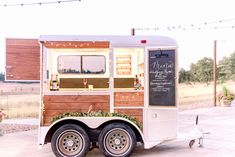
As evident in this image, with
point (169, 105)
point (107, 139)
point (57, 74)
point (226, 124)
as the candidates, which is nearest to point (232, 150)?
point (169, 105)

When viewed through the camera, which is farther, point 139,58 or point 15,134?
point 15,134

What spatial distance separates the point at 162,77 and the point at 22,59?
2.97 m

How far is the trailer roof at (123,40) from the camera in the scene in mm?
8500

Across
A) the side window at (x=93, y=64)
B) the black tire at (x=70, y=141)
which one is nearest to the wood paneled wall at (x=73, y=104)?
the black tire at (x=70, y=141)

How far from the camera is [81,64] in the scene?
29.9 ft

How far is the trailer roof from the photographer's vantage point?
8.50m

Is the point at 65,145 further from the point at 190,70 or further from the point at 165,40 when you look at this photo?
the point at 190,70

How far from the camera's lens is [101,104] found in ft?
28.3

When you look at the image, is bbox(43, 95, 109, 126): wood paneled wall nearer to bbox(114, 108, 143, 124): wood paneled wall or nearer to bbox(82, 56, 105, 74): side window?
bbox(114, 108, 143, 124): wood paneled wall

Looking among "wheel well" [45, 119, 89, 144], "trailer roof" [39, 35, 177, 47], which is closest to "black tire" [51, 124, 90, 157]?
"wheel well" [45, 119, 89, 144]

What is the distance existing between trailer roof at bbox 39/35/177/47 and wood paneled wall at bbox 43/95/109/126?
1138 millimetres

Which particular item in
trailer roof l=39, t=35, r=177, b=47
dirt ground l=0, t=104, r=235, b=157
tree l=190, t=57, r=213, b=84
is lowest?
dirt ground l=0, t=104, r=235, b=157

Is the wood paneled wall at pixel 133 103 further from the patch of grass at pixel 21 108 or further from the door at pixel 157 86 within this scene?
the patch of grass at pixel 21 108

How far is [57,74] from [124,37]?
5.66 ft
